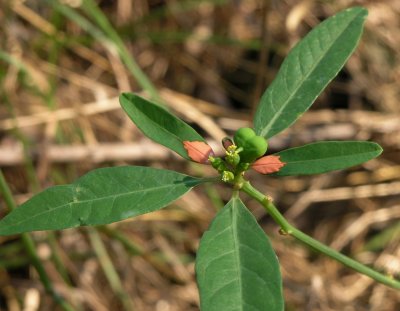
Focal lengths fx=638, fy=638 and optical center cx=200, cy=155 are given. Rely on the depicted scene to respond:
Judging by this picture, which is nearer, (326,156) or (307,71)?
(326,156)

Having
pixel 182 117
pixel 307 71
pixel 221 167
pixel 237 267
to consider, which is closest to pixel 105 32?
pixel 182 117

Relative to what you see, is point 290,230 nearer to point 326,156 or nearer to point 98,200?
point 326,156

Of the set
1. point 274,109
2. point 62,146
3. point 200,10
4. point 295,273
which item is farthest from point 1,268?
point 200,10

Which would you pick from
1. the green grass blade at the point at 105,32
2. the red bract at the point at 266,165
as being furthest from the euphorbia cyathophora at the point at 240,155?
the green grass blade at the point at 105,32

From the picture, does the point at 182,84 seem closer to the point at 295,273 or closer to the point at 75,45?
the point at 75,45

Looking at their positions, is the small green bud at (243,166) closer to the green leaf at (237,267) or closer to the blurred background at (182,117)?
the green leaf at (237,267)

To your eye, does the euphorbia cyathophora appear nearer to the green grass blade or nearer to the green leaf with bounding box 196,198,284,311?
the green leaf with bounding box 196,198,284,311

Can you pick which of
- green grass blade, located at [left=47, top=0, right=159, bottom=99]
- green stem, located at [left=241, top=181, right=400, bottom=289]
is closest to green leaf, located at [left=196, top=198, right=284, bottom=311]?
green stem, located at [left=241, top=181, right=400, bottom=289]
